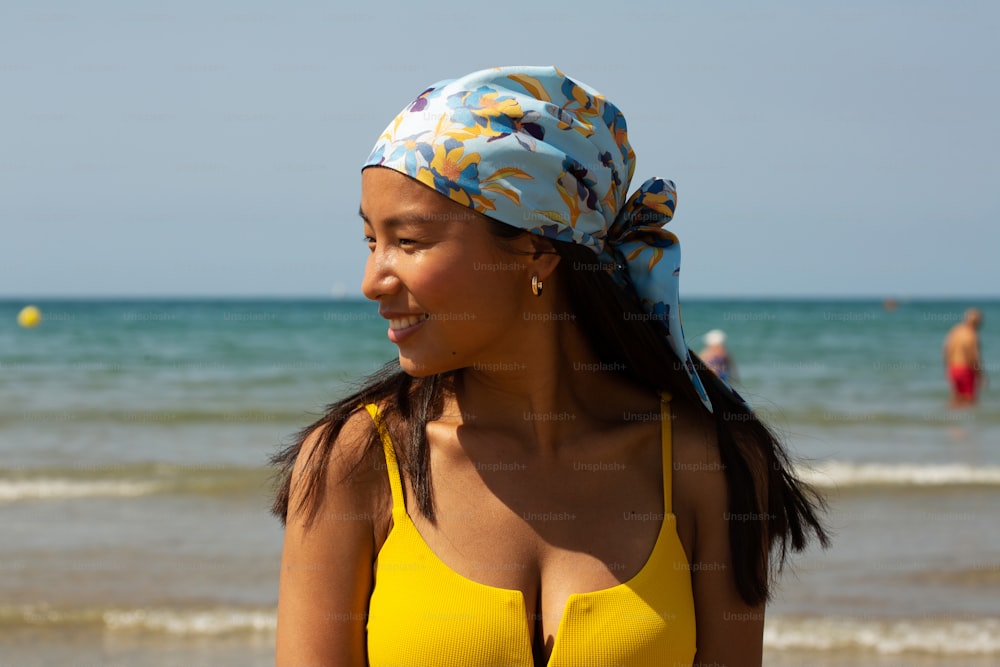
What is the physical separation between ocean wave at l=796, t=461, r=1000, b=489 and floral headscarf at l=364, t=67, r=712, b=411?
296 inches

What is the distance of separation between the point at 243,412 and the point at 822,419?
290 inches

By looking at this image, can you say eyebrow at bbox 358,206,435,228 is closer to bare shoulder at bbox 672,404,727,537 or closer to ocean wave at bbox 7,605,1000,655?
bare shoulder at bbox 672,404,727,537

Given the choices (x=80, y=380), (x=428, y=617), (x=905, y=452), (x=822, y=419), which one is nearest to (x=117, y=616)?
(x=428, y=617)

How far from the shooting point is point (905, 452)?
11.3m

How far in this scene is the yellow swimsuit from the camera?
192 centimetres

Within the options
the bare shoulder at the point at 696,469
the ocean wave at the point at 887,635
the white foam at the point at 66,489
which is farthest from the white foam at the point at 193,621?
the bare shoulder at the point at 696,469

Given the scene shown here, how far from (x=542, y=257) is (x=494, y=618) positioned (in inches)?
26.4

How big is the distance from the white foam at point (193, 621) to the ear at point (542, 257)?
393 cm

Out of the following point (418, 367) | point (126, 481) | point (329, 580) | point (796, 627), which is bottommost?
point (126, 481)

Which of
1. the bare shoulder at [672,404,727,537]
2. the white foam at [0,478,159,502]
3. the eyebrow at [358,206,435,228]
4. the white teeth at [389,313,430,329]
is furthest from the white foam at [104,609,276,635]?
the eyebrow at [358,206,435,228]

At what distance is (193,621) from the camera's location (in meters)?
5.60

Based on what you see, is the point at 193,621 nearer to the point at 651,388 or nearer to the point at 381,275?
the point at 651,388

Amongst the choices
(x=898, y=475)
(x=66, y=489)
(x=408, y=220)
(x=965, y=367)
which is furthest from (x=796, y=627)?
(x=965, y=367)

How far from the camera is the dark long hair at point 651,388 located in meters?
2.12
